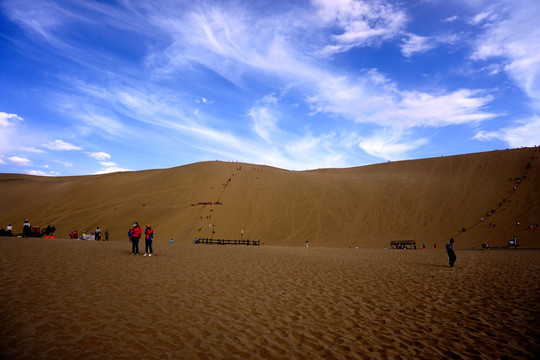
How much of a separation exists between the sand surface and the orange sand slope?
80.5 ft

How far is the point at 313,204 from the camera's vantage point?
44.3 m

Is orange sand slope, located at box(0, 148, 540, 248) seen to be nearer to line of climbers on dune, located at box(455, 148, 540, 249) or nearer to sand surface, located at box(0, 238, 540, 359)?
line of climbers on dune, located at box(455, 148, 540, 249)

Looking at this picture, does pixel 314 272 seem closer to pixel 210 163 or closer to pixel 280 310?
pixel 280 310

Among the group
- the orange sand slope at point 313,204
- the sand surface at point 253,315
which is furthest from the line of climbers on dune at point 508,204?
the sand surface at point 253,315

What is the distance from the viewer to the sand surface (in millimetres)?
5059

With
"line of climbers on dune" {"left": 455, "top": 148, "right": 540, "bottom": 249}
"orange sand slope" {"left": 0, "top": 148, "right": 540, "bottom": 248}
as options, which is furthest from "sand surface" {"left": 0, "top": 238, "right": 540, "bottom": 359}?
"orange sand slope" {"left": 0, "top": 148, "right": 540, "bottom": 248}

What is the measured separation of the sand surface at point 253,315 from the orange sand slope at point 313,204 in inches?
966

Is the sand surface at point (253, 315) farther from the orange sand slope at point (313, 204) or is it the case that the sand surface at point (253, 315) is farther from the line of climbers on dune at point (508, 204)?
the orange sand slope at point (313, 204)

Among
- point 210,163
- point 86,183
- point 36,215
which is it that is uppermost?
point 210,163

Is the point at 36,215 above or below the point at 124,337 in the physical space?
above

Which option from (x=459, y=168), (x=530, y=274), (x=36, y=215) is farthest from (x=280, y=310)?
(x=459, y=168)

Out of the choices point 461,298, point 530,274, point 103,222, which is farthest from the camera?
point 103,222

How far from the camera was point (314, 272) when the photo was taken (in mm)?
13219

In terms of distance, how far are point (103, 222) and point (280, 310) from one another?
4189cm
